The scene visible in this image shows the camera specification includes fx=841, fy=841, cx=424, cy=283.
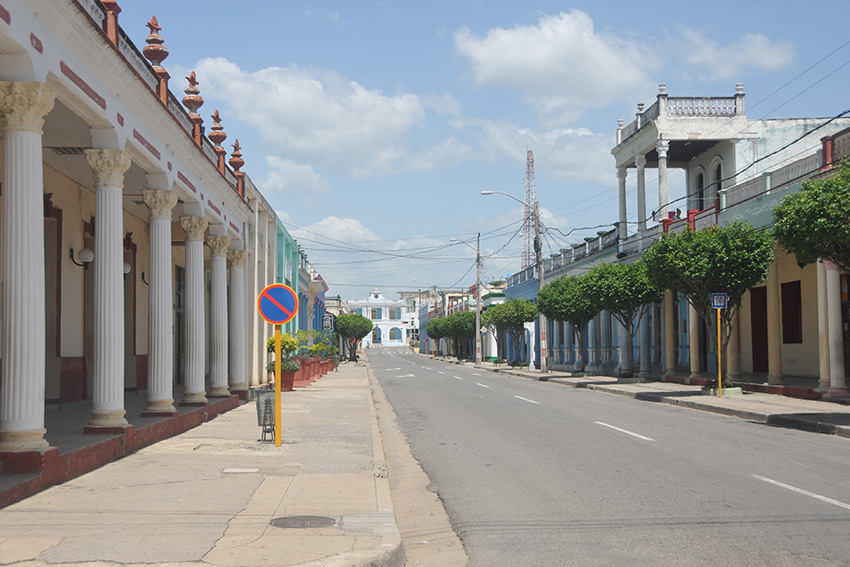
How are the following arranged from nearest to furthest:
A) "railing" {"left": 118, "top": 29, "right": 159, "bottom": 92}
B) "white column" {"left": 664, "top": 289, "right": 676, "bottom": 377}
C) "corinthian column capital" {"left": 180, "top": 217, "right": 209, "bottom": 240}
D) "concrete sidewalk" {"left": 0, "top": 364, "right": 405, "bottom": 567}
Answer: "concrete sidewalk" {"left": 0, "top": 364, "right": 405, "bottom": 567}
"railing" {"left": 118, "top": 29, "right": 159, "bottom": 92}
"corinthian column capital" {"left": 180, "top": 217, "right": 209, "bottom": 240}
"white column" {"left": 664, "top": 289, "right": 676, "bottom": 377}

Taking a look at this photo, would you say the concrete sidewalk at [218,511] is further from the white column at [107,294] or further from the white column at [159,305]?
the white column at [159,305]

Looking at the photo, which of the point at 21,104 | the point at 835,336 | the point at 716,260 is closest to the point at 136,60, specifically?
the point at 21,104

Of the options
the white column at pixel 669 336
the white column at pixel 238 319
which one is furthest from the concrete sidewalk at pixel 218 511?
the white column at pixel 669 336

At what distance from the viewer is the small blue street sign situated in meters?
13.1

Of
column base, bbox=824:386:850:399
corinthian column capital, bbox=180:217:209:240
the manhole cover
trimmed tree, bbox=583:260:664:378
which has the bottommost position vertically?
column base, bbox=824:386:850:399

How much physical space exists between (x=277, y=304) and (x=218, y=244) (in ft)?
25.8

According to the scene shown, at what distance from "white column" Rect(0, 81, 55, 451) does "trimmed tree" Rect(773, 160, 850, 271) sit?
508 inches

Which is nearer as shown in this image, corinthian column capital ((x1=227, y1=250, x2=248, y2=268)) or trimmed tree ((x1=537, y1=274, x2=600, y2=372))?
corinthian column capital ((x1=227, y1=250, x2=248, y2=268))

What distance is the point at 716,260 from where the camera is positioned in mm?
23156

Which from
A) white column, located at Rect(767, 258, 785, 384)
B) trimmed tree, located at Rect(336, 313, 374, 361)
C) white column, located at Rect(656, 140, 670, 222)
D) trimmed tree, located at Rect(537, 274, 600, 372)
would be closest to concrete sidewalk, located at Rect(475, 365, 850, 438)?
white column, located at Rect(767, 258, 785, 384)

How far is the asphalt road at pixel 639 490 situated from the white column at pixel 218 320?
209 inches

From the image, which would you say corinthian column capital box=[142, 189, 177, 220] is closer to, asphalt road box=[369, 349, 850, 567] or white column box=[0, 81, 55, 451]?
white column box=[0, 81, 55, 451]

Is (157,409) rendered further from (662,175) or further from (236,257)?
(662,175)

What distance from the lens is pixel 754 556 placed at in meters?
6.52
